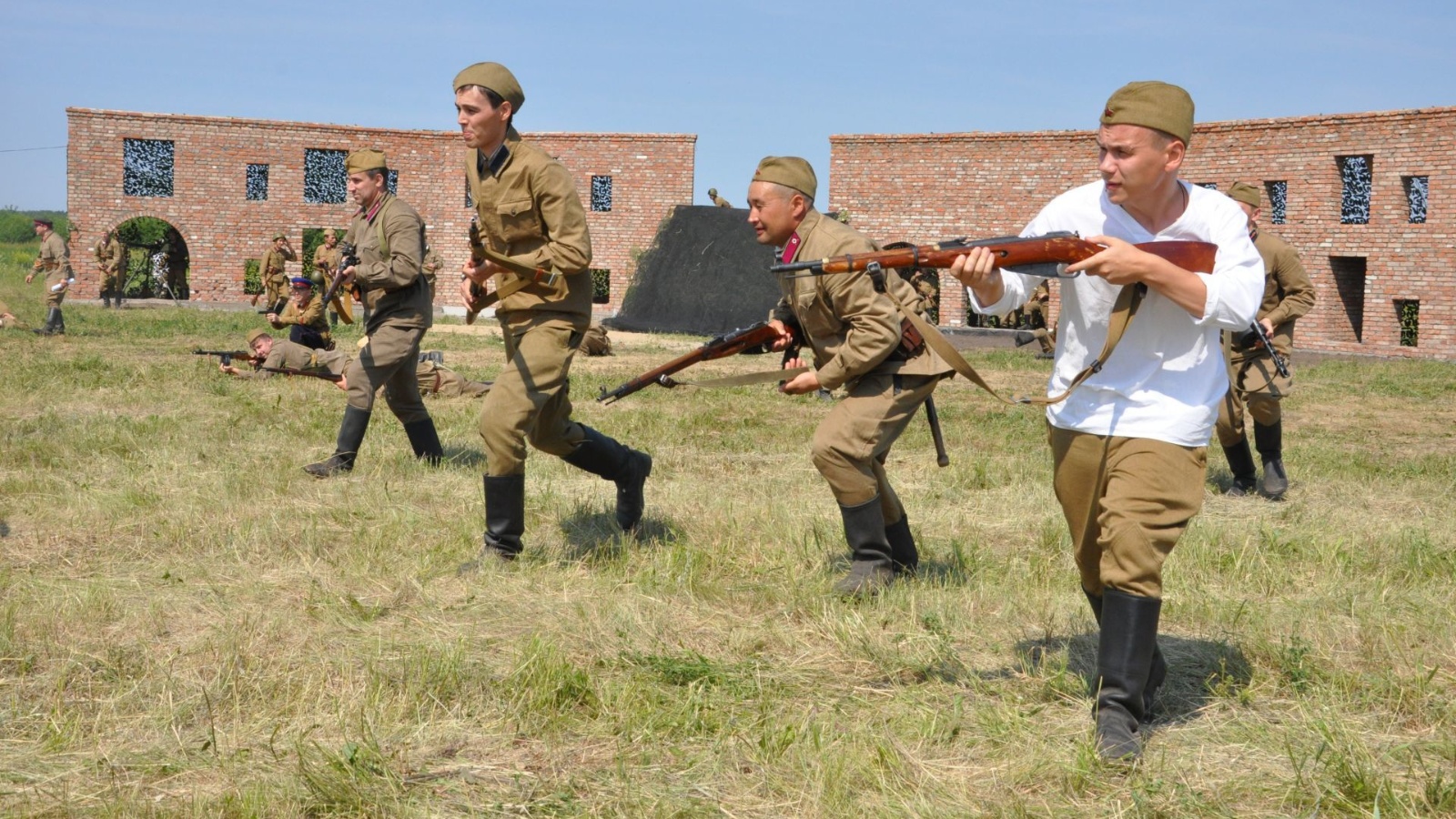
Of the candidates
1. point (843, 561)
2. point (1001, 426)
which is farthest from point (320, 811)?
point (1001, 426)

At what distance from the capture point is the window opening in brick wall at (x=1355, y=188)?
96.9 feet

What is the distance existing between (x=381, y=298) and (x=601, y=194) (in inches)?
1255

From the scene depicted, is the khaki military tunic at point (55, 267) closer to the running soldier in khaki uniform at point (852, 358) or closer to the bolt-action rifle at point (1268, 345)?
the bolt-action rifle at point (1268, 345)

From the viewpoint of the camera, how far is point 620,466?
6.54 m

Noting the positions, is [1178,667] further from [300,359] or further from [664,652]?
[300,359]

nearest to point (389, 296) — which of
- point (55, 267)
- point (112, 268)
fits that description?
point (55, 267)

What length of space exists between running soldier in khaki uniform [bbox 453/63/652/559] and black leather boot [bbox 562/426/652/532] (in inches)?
11.0

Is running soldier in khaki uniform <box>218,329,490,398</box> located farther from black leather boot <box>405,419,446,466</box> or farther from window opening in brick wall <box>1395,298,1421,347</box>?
window opening in brick wall <box>1395,298,1421,347</box>

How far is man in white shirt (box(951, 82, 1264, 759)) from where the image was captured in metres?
3.62

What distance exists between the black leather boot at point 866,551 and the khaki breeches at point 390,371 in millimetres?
3570

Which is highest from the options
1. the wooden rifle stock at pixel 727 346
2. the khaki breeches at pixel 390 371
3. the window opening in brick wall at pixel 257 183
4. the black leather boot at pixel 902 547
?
the window opening in brick wall at pixel 257 183

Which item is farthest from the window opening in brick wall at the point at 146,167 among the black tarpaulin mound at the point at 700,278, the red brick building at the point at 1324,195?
the red brick building at the point at 1324,195

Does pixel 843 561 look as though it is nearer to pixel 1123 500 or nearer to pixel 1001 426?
pixel 1123 500

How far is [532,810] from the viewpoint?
3.31m
